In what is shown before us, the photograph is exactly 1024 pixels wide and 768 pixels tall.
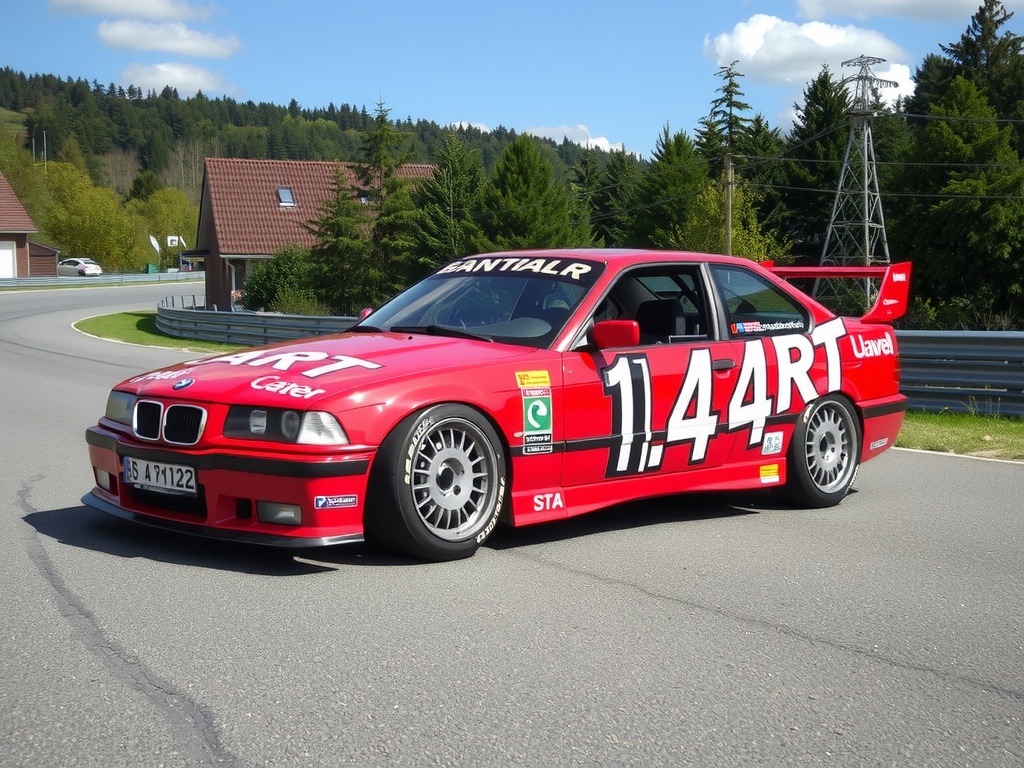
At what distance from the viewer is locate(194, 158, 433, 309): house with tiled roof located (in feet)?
200

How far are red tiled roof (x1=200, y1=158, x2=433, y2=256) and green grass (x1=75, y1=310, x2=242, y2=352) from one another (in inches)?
732

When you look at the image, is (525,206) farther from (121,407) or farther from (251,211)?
(121,407)

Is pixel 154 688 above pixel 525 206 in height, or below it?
below

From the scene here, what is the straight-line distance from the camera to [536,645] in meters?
4.16

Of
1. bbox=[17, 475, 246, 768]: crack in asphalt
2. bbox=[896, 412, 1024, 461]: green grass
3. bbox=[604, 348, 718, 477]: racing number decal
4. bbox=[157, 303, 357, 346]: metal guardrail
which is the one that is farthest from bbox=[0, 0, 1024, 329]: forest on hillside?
bbox=[17, 475, 246, 768]: crack in asphalt

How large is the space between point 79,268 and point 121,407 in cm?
9060

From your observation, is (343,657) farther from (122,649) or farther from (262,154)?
(262,154)

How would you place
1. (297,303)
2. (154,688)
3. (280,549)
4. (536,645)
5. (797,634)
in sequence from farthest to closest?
1. (297,303)
2. (280,549)
3. (797,634)
4. (536,645)
5. (154,688)

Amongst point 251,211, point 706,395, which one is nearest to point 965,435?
point 706,395

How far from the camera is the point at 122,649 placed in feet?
13.1

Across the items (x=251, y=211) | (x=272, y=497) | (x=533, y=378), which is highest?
(x=251, y=211)

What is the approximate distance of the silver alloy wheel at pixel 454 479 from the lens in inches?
208

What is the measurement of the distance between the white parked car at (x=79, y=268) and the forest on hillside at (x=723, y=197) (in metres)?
5.90

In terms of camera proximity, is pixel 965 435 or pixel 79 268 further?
pixel 79 268
